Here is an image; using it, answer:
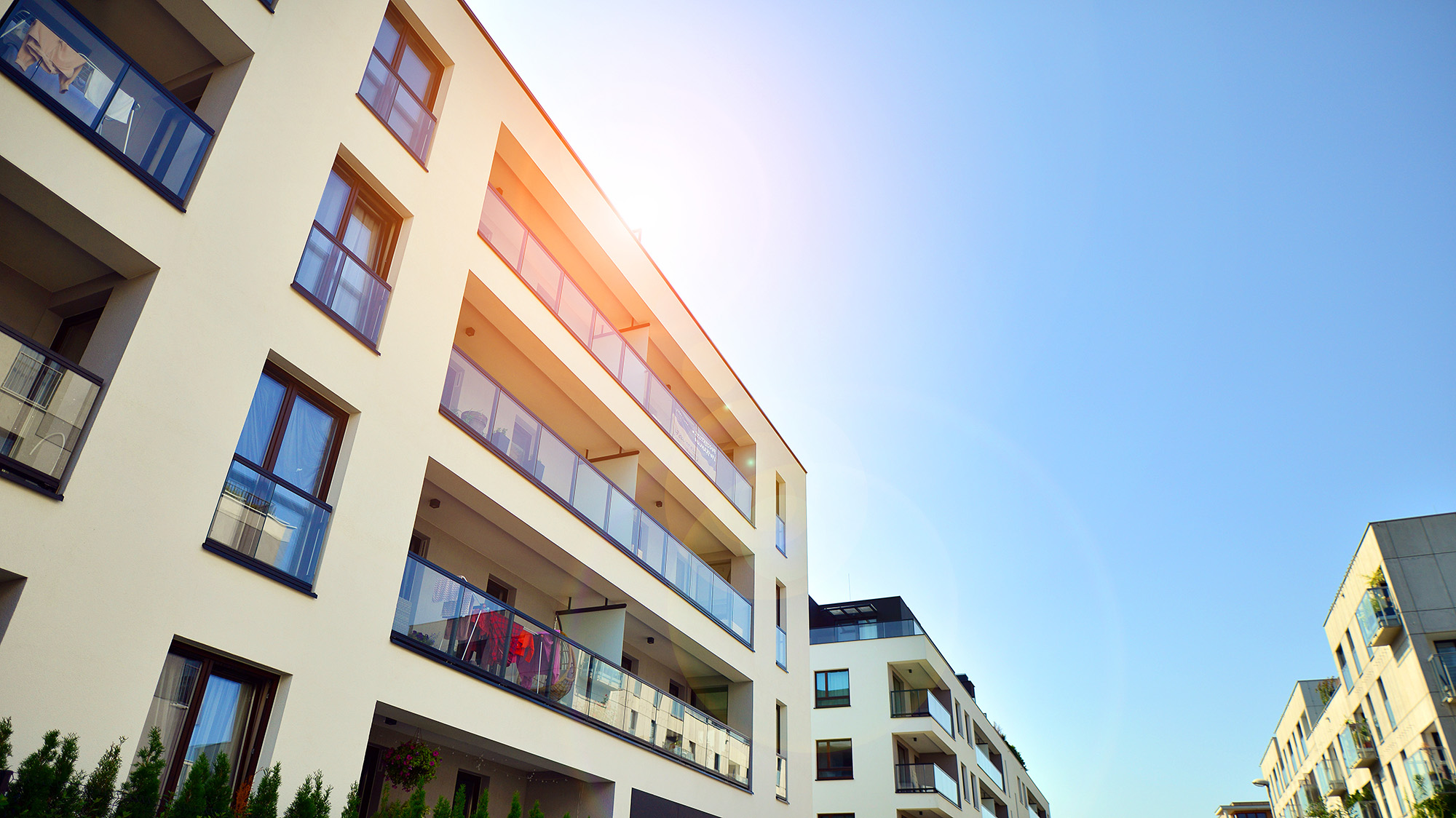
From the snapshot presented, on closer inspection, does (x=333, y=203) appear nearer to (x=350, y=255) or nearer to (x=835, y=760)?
(x=350, y=255)

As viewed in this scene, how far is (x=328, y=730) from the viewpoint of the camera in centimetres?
911

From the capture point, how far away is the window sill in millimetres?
8297

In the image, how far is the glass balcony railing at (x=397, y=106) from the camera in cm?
1141

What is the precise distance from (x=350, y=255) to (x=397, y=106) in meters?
2.48

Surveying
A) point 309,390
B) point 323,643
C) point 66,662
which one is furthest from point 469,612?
point 66,662

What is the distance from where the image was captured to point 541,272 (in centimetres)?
1466

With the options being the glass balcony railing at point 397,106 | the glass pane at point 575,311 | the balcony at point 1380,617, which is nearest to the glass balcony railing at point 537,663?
the glass pane at point 575,311

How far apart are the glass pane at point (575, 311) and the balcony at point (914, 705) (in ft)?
86.7

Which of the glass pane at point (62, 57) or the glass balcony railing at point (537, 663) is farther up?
the glass pane at point (62, 57)

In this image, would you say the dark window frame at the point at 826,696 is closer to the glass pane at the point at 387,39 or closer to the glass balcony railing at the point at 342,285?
the glass balcony railing at the point at 342,285

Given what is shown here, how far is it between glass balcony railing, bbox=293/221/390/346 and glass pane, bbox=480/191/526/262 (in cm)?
253

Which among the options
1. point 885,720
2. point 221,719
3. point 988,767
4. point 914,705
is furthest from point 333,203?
point 988,767

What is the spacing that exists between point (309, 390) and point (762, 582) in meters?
13.9

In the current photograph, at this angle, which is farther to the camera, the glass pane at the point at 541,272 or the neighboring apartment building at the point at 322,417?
the glass pane at the point at 541,272
